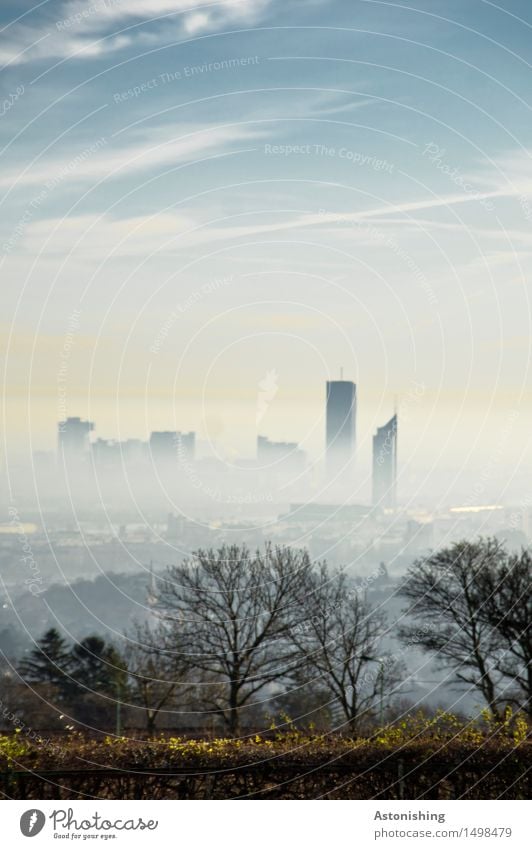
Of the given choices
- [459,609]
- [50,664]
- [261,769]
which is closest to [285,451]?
[459,609]

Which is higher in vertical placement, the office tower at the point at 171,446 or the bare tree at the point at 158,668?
the office tower at the point at 171,446

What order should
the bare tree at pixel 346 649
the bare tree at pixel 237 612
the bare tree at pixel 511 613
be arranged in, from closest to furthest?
the bare tree at pixel 346 649, the bare tree at pixel 237 612, the bare tree at pixel 511 613

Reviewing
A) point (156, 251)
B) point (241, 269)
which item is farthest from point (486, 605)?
point (156, 251)

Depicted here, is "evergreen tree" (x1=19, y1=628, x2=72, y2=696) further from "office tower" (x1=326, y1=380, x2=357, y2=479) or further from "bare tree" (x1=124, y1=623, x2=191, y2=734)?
"office tower" (x1=326, y1=380, x2=357, y2=479)

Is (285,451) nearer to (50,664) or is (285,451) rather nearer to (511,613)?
(511,613)

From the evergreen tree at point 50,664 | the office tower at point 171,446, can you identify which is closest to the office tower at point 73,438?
the office tower at point 171,446

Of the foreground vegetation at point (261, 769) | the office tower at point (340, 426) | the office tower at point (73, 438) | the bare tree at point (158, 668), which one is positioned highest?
the office tower at point (340, 426)

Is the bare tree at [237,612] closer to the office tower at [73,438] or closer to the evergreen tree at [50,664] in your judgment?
the evergreen tree at [50,664]
